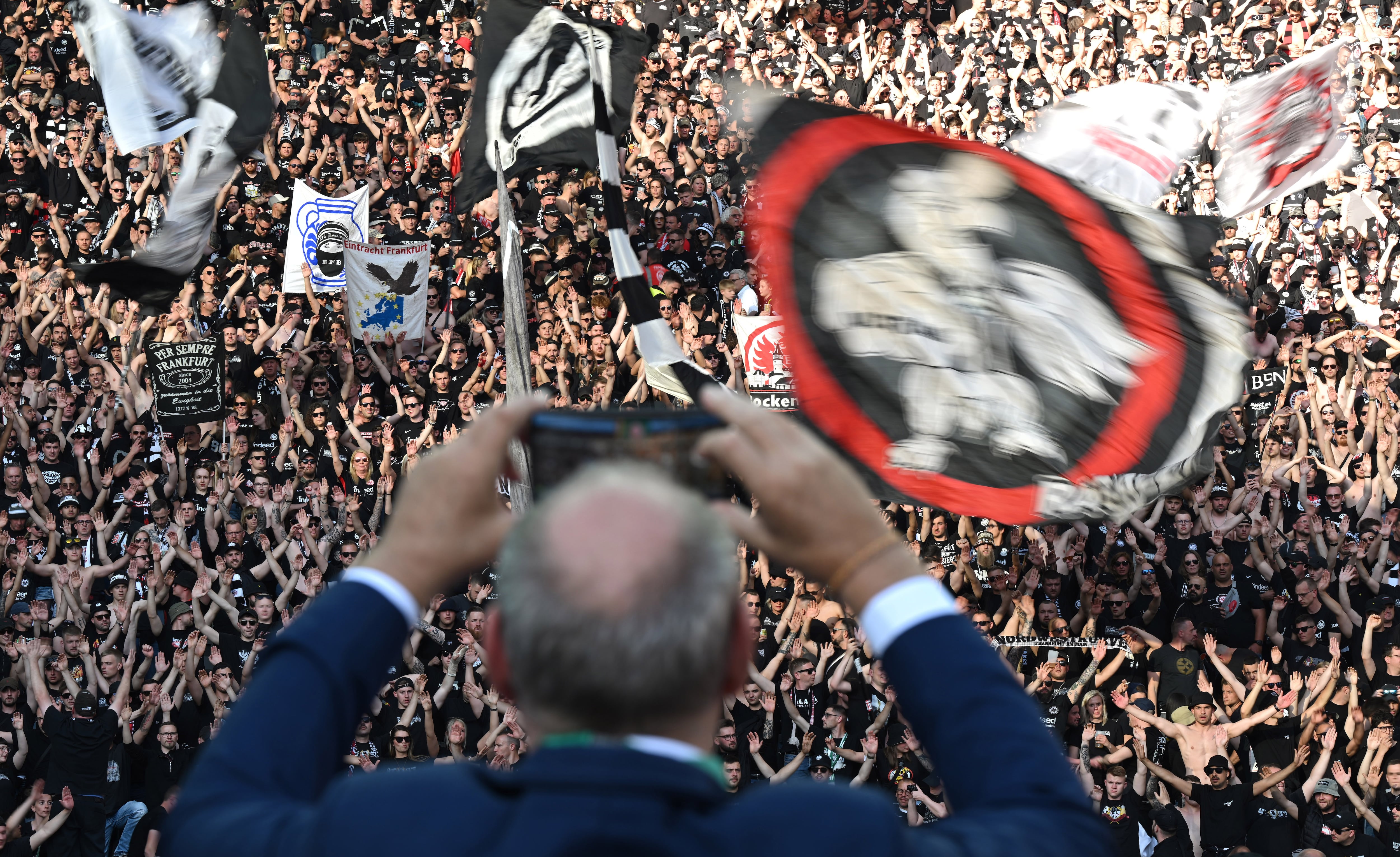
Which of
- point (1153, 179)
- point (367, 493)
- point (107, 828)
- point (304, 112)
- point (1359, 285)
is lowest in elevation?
point (107, 828)

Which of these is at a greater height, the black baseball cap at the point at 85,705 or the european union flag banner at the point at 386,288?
the european union flag banner at the point at 386,288

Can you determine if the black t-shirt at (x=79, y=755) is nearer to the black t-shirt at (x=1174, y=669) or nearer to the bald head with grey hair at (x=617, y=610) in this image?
the black t-shirt at (x=1174, y=669)

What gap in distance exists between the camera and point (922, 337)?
445 cm

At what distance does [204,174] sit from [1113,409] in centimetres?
592

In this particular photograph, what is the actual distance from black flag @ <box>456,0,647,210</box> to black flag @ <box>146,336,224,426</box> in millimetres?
4387

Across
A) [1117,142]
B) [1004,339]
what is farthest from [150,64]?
[1004,339]

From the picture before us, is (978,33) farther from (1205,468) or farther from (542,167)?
(1205,468)

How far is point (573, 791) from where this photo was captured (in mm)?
1185

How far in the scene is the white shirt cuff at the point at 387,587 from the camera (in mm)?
1464

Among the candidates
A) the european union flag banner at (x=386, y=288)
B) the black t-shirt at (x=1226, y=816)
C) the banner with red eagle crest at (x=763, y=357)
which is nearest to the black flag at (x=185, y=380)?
the european union flag banner at (x=386, y=288)

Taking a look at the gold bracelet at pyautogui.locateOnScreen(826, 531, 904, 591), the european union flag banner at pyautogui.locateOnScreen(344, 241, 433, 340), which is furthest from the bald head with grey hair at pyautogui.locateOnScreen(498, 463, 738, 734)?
the european union flag banner at pyautogui.locateOnScreen(344, 241, 433, 340)

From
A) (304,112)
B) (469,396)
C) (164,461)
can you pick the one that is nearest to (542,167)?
(469,396)

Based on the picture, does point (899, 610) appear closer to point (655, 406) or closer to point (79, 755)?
point (79, 755)

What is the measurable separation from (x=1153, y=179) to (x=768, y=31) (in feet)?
39.6
